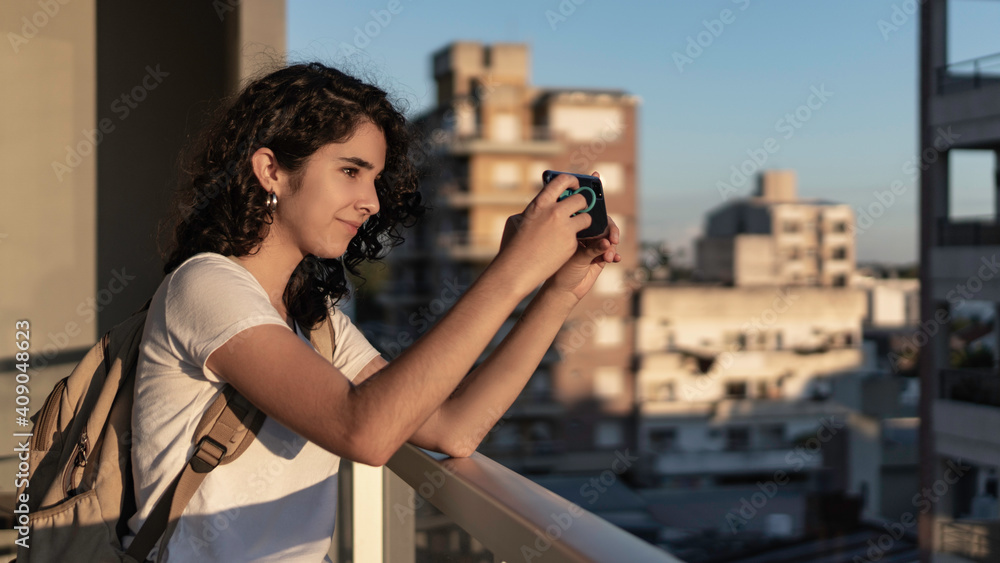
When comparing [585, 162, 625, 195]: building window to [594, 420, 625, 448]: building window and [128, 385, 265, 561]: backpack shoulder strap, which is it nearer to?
[594, 420, 625, 448]: building window

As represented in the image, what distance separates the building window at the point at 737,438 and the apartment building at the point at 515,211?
4.80 meters

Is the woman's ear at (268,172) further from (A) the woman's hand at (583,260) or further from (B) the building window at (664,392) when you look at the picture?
(B) the building window at (664,392)

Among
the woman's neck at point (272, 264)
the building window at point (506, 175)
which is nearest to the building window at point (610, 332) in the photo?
the building window at point (506, 175)

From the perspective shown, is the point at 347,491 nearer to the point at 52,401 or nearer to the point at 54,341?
the point at 52,401

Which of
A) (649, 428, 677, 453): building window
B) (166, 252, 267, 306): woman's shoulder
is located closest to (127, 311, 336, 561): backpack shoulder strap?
(166, 252, 267, 306): woman's shoulder

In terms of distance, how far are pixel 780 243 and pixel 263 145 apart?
32.8 metres

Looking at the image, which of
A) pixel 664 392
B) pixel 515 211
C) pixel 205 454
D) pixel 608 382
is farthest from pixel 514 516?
pixel 664 392

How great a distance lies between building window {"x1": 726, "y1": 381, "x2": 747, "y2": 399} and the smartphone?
32.1 metres

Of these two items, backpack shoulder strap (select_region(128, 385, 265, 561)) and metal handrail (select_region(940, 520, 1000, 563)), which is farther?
metal handrail (select_region(940, 520, 1000, 563))

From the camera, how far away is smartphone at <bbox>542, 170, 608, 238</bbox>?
2.60 ft

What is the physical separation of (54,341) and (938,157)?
13547 mm

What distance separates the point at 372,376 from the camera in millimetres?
687

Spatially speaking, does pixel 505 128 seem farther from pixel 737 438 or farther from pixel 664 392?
pixel 737 438

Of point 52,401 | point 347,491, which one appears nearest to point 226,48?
point 347,491
